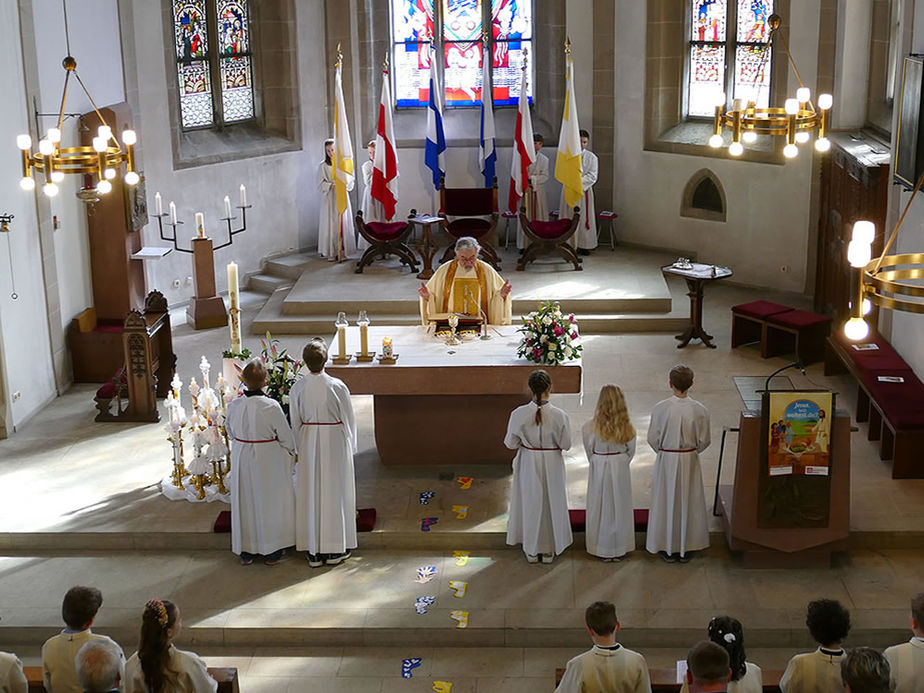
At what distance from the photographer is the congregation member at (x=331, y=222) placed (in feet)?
57.9

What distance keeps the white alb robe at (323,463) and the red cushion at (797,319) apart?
20.2ft

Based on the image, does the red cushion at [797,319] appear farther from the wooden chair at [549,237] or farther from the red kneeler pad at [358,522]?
the red kneeler pad at [358,522]

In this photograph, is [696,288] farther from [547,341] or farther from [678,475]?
[678,475]

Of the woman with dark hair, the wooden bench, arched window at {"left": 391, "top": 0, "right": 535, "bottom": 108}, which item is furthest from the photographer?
arched window at {"left": 391, "top": 0, "right": 535, "bottom": 108}

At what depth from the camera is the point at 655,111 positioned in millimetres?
17844

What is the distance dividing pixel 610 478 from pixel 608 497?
0.15 meters

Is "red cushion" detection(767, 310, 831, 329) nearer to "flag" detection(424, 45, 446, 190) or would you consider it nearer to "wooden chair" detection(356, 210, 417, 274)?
"wooden chair" detection(356, 210, 417, 274)

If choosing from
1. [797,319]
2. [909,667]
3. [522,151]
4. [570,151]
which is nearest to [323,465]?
[909,667]

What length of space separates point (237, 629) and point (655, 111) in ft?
37.0

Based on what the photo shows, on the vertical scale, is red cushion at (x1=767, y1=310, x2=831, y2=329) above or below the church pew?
above

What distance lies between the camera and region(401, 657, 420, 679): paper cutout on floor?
8.45 metres

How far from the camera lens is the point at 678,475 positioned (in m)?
9.33

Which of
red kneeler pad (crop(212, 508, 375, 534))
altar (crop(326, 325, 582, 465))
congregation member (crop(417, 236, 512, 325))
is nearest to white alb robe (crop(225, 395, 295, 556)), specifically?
red kneeler pad (crop(212, 508, 375, 534))

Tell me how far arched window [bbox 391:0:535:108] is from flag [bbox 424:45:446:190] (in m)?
0.68
